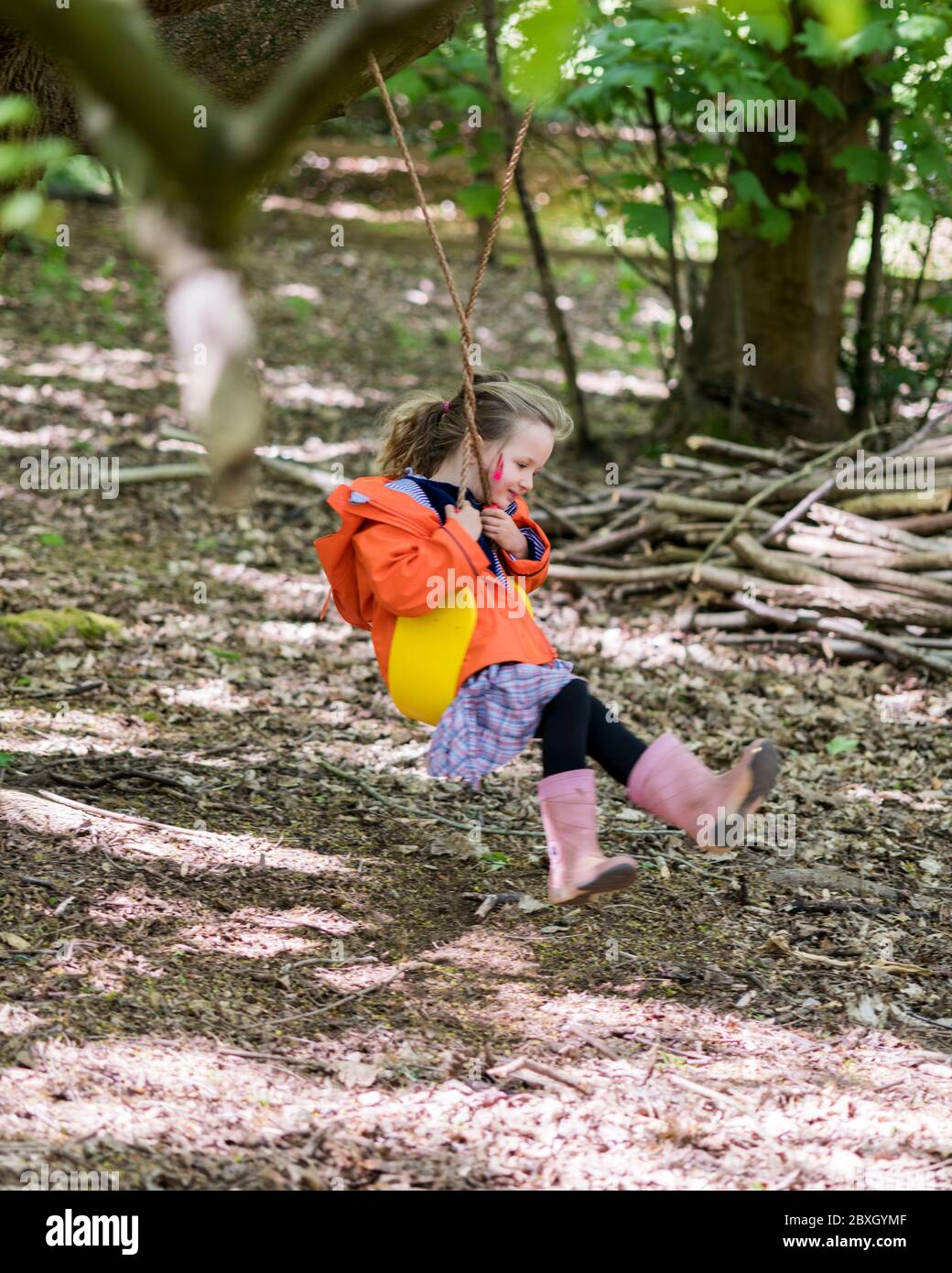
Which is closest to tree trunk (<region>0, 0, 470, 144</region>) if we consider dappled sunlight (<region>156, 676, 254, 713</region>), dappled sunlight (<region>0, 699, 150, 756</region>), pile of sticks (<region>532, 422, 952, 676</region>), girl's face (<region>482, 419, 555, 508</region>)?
girl's face (<region>482, 419, 555, 508</region>)

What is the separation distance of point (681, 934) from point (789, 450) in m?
4.23

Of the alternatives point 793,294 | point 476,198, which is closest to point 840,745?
point 793,294

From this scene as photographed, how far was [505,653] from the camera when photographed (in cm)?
317

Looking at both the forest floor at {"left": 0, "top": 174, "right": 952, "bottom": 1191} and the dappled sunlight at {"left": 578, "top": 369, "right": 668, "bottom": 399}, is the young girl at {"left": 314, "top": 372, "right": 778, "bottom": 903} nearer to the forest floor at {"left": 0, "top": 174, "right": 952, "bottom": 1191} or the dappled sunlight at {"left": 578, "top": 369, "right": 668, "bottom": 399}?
the forest floor at {"left": 0, "top": 174, "right": 952, "bottom": 1191}

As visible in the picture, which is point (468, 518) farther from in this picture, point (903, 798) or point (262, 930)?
point (903, 798)

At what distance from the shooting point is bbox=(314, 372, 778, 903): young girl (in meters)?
3.07

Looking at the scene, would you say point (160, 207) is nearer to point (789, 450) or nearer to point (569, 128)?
point (789, 450)

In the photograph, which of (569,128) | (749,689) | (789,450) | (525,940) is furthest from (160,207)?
(569,128)

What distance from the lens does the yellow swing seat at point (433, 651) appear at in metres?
3.17

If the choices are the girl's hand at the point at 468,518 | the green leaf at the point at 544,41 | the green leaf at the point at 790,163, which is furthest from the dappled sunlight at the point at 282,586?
the green leaf at the point at 544,41

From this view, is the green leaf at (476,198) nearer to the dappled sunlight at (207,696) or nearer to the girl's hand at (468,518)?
the dappled sunlight at (207,696)

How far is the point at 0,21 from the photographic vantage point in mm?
3137

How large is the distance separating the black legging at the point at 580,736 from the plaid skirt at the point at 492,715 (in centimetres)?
4

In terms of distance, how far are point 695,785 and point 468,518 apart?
2.86 ft
